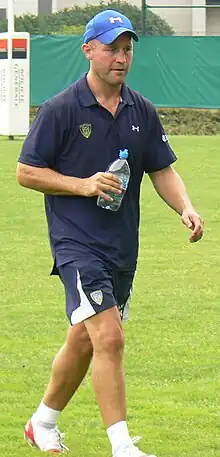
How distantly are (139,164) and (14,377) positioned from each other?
2228 mm

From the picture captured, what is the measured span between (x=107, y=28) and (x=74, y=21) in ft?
103

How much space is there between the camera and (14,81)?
28062mm

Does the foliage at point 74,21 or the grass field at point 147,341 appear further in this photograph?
the foliage at point 74,21

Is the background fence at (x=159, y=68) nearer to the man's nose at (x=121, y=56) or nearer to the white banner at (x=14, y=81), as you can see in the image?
the white banner at (x=14, y=81)

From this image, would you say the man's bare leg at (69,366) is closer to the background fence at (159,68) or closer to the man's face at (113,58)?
the man's face at (113,58)

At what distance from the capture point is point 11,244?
1352 cm

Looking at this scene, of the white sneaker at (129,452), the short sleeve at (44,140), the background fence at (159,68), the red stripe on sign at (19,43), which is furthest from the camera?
the background fence at (159,68)

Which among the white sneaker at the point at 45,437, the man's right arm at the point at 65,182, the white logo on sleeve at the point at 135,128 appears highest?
the white logo on sleeve at the point at 135,128

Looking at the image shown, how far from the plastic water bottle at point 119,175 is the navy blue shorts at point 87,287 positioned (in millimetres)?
255

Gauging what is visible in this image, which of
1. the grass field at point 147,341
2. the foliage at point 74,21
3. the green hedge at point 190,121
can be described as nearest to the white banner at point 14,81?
the green hedge at point 190,121

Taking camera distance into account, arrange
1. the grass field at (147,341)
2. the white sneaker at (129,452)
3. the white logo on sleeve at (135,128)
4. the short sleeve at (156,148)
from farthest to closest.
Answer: the grass field at (147,341) → the short sleeve at (156,148) → the white logo on sleeve at (135,128) → the white sneaker at (129,452)

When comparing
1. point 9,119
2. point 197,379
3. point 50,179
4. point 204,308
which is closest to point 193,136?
point 9,119

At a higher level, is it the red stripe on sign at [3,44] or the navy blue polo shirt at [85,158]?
the navy blue polo shirt at [85,158]

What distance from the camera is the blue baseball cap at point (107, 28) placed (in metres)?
5.80
